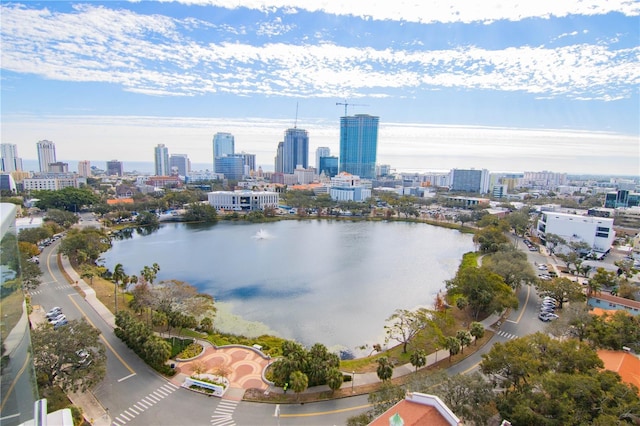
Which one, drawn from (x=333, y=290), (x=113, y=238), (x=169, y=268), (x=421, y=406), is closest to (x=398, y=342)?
→ (x=333, y=290)

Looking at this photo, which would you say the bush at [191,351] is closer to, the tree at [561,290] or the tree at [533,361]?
the tree at [533,361]

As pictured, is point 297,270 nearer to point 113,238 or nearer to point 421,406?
point 421,406

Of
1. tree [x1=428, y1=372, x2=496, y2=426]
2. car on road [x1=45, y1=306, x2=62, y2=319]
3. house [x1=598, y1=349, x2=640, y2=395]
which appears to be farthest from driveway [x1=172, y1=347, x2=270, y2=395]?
house [x1=598, y1=349, x2=640, y2=395]

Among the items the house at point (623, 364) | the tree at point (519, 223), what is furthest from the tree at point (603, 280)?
the tree at point (519, 223)

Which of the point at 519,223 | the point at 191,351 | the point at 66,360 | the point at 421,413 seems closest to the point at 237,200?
the point at 519,223

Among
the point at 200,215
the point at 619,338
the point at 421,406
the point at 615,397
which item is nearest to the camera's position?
the point at 421,406

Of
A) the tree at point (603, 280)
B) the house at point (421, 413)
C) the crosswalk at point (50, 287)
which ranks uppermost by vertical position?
the house at point (421, 413)
